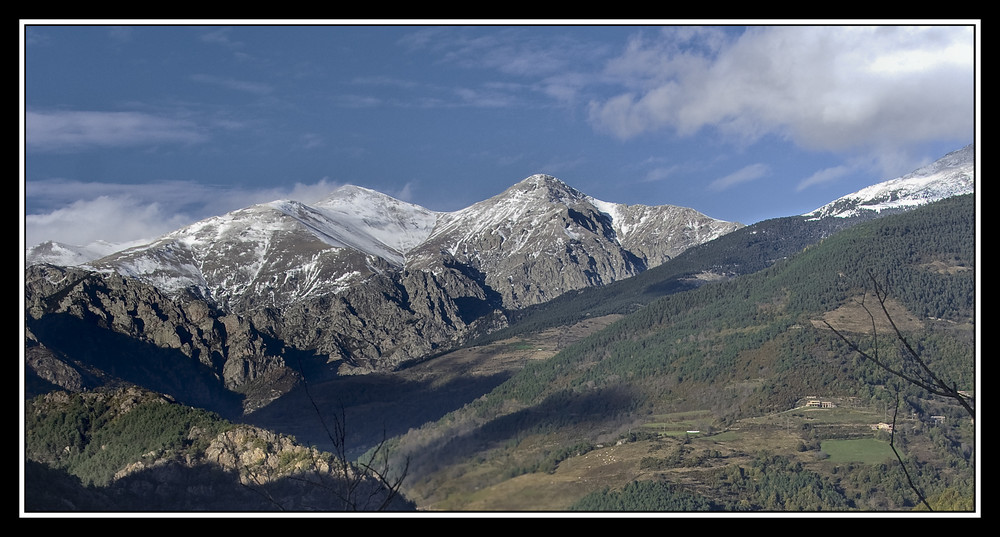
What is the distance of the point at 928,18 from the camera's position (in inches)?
736

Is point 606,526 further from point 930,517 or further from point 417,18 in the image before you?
point 417,18

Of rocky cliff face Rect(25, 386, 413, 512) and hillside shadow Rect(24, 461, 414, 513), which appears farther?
rocky cliff face Rect(25, 386, 413, 512)

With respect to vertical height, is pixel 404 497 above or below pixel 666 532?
below

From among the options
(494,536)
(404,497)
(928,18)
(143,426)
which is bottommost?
(404,497)

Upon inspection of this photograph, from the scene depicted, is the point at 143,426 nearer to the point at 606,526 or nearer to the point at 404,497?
the point at 404,497

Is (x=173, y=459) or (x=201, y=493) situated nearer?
(x=201, y=493)

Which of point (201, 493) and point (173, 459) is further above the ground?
point (173, 459)

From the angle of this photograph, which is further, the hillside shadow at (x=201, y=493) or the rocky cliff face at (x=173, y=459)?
the rocky cliff face at (x=173, y=459)

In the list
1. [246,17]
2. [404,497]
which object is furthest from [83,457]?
[246,17]

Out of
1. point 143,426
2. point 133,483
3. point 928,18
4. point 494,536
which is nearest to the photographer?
point 494,536

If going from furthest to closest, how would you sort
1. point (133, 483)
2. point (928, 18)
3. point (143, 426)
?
point (143, 426) < point (133, 483) < point (928, 18)

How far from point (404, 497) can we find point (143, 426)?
151 ft

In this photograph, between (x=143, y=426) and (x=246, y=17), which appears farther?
(x=143, y=426)

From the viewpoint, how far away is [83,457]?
170 m
